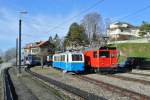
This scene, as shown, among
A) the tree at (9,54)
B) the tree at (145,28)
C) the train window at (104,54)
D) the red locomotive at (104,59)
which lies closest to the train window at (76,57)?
the red locomotive at (104,59)

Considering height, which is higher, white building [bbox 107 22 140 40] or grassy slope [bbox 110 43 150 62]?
white building [bbox 107 22 140 40]

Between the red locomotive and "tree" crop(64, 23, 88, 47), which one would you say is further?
"tree" crop(64, 23, 88, 47)

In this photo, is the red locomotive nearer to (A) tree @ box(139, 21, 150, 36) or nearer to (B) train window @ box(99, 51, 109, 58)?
(B) train window @ box(99, 51, 109, 58)

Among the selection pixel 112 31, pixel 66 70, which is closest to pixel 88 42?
pixel 112 31

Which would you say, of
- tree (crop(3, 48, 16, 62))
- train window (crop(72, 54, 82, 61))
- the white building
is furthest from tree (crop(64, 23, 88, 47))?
train window (crop(72, 54, 82, 61))

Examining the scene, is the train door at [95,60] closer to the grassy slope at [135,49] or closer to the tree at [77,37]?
the grassy slope at [135,49]

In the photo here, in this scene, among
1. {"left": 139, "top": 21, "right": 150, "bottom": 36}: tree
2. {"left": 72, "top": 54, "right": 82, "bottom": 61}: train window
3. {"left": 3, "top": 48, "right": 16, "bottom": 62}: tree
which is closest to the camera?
{"left": 72, "top": 54, "right": 82, "bottom": 61}: train window

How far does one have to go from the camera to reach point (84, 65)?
41031mm

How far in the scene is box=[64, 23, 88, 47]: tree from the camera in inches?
4196

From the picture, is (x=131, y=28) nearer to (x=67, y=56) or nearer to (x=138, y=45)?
(x=138, y=45)

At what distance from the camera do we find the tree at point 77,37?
10657 centimetres

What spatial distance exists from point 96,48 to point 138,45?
39.5 meters

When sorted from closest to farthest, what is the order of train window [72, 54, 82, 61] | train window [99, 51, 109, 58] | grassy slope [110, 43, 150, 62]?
1. train window [99, 51, 109, 58]
2. train window [72, 54, 82, 61]
3. grassy slope [110, 43, 150, 62]

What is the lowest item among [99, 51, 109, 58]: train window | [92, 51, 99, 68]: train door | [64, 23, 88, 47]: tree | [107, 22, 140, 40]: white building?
[92, 51, 99, 68]: train door
